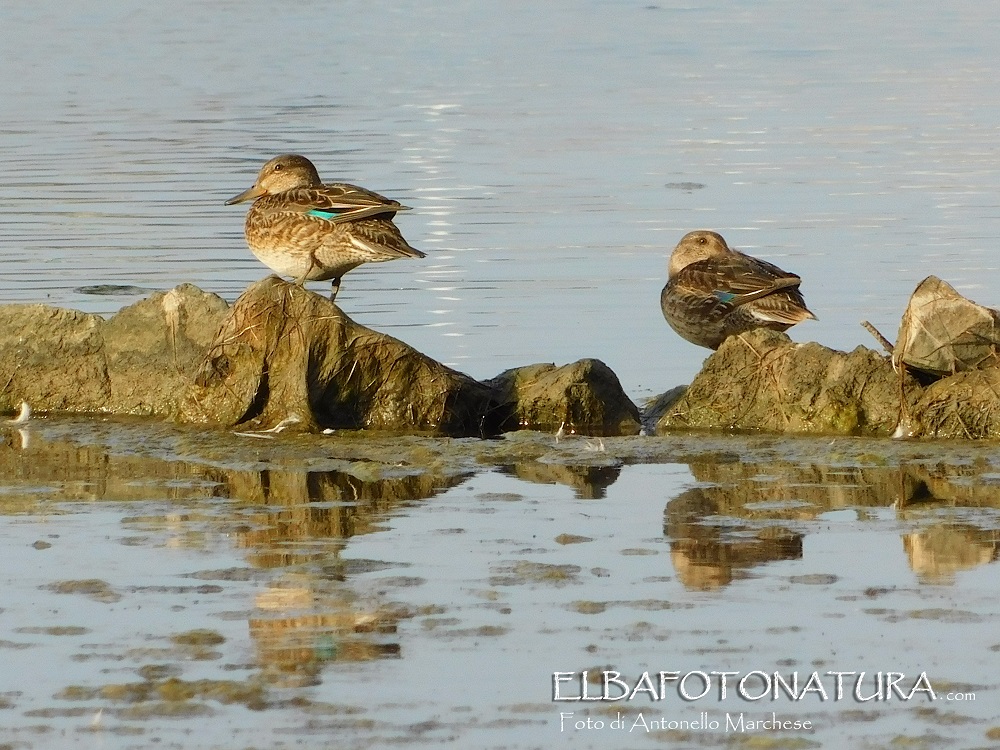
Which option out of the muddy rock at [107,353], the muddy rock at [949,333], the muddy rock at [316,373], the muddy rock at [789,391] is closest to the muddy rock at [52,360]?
the muddy rock at [107,353]

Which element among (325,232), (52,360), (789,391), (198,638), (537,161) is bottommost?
(198,638)

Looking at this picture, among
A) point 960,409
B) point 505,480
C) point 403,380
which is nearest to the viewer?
point 505,480

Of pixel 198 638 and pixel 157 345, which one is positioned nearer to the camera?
pixel 198 638

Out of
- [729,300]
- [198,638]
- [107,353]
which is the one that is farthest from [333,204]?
[198,638]

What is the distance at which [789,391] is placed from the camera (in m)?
→ 11.3

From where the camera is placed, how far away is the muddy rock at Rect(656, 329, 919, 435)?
11047mm

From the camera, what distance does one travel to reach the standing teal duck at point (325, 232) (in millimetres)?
12328

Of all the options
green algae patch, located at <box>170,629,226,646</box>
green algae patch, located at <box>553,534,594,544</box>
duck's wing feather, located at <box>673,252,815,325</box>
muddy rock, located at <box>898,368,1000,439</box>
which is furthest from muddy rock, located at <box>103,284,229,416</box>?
green algae patch, located at <box>170,629,226,646</box>

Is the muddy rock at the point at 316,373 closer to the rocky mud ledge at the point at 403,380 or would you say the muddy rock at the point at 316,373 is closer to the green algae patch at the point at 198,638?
the rocky mud ledge at the point at 403,380

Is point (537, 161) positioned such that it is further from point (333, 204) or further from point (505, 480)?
point (505, 480)

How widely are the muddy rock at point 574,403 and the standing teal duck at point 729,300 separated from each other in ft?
3.61

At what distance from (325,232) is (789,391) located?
10.2 ft

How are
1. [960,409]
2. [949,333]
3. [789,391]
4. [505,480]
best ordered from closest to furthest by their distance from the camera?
[505,480]
[960,409]
[949,333]
[789,391]

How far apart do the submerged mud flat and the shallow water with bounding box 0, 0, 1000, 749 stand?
0.9 inches
